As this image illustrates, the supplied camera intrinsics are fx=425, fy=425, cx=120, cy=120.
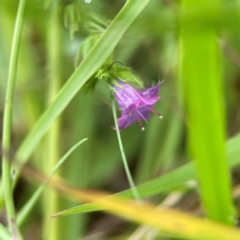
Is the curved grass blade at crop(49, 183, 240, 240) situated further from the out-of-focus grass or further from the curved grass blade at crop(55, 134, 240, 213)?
the out-of-focus grass

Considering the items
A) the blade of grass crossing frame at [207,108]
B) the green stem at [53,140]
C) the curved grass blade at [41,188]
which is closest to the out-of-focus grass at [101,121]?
the green stem at [53,140]

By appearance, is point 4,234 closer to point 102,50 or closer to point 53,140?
point 102,50

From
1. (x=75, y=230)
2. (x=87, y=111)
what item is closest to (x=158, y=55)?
(x=87, y=111)

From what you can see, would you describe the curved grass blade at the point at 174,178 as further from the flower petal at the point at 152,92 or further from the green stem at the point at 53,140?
the green stem at the point at 53,140

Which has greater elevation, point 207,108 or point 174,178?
point 207,108

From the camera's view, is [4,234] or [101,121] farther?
[101,121]

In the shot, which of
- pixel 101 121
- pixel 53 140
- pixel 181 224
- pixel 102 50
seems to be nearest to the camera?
pixel 181 224

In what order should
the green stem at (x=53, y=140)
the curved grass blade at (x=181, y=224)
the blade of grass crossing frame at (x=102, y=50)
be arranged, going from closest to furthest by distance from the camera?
the curved grass blade at (x=181, y=224)
the blade of grass crossing frame at (x=102, y=50)
the green stem at (x=53, y=140)

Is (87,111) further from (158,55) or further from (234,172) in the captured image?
(234,172)

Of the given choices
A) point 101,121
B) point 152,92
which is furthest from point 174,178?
point 101,121
